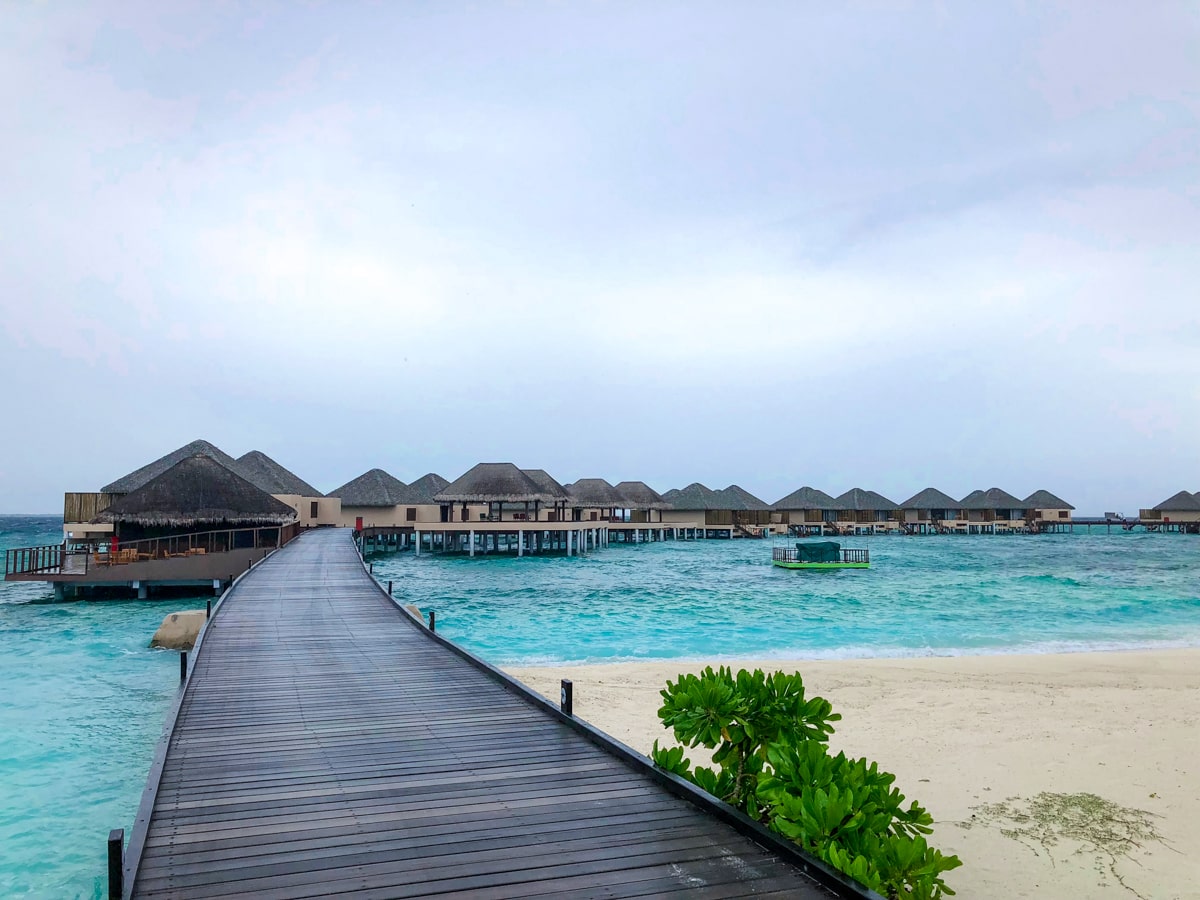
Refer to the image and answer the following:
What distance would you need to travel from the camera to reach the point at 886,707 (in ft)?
35.3

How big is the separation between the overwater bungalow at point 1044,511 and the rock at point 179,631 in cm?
7733

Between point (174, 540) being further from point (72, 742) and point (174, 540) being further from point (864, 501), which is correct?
point (864, 501)

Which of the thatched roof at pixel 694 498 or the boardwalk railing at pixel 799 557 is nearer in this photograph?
the boardwalk railing at pixel 799 557

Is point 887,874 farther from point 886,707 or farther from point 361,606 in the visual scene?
point 361,606

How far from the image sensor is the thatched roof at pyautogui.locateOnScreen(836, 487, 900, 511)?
7200cm

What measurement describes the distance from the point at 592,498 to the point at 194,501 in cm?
3617

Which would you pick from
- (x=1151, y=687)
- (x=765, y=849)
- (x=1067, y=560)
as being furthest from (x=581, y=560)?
(x=765, y=849)

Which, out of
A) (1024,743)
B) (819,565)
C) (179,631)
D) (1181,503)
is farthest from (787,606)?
(1181,503)

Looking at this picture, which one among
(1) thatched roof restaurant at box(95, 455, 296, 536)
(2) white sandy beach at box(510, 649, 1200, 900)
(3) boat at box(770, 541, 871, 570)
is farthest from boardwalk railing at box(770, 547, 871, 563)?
(1) thatched roof restaurant at box(95, 455, 296, 536)

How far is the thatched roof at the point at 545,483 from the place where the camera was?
42062 mm

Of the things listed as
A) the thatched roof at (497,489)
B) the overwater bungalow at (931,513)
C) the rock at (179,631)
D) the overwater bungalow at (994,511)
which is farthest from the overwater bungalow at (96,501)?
the overwater bungalow at (994,511)

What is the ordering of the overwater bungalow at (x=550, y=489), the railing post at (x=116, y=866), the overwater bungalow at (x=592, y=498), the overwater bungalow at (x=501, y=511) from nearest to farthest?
1. the railing post at (x=116, y=866)
2. the overwater bungalow at (x=501, y=511)
3. the overwater bungalow at (x=550, y=489)
4. the overwater bungalow at (x=592, y=498)

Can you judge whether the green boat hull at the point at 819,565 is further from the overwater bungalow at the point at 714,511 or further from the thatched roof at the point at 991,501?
the thatched roof at the point at 991,501

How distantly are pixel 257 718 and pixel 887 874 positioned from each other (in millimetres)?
4987
